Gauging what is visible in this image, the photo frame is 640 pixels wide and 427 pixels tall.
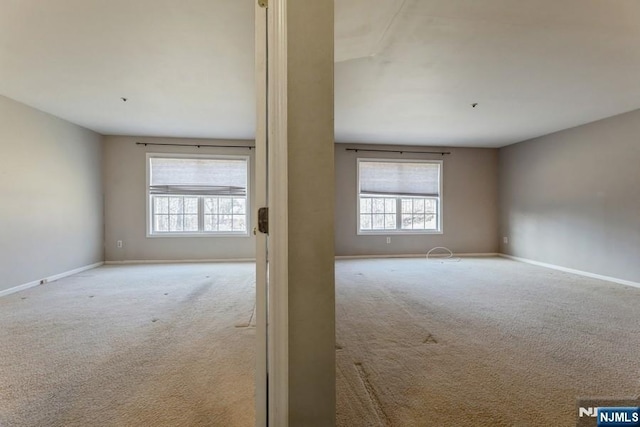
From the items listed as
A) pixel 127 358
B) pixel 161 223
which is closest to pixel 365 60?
pixel 127 358

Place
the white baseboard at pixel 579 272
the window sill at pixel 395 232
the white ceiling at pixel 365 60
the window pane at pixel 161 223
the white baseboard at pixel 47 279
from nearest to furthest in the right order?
the white ceiling at pixel 365 60, the white baseboard at pixel 47 279, the white baseboard at pixel 579 272, the window pane at pixel 161 223, the window sill at pixel 395 232

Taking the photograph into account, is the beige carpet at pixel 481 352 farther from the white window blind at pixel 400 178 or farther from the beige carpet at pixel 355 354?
the white window blind at pixel 400 178

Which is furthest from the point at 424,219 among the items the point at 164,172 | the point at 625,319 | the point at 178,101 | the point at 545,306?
the point at 164,172

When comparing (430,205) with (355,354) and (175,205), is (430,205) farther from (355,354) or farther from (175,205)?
(175,205)

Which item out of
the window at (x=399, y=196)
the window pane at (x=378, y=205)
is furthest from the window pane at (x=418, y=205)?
the window pane at (x=378, y=205)

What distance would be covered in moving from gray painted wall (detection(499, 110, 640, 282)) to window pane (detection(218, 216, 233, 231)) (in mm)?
5713

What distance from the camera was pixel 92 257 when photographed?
4445 mm

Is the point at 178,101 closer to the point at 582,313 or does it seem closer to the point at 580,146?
the point at 582,313

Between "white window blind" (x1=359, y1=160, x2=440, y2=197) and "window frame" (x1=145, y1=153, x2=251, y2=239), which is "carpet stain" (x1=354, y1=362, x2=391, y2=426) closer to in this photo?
"window frame" (x1=145, y1=153, x2=251, y2=239)

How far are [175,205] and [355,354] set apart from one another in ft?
15.0

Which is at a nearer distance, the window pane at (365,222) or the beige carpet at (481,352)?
the beige carpet at (481,352)

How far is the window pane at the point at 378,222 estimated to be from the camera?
548 cm

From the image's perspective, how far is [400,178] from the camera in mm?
5547

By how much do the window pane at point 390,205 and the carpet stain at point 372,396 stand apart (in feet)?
13.7
